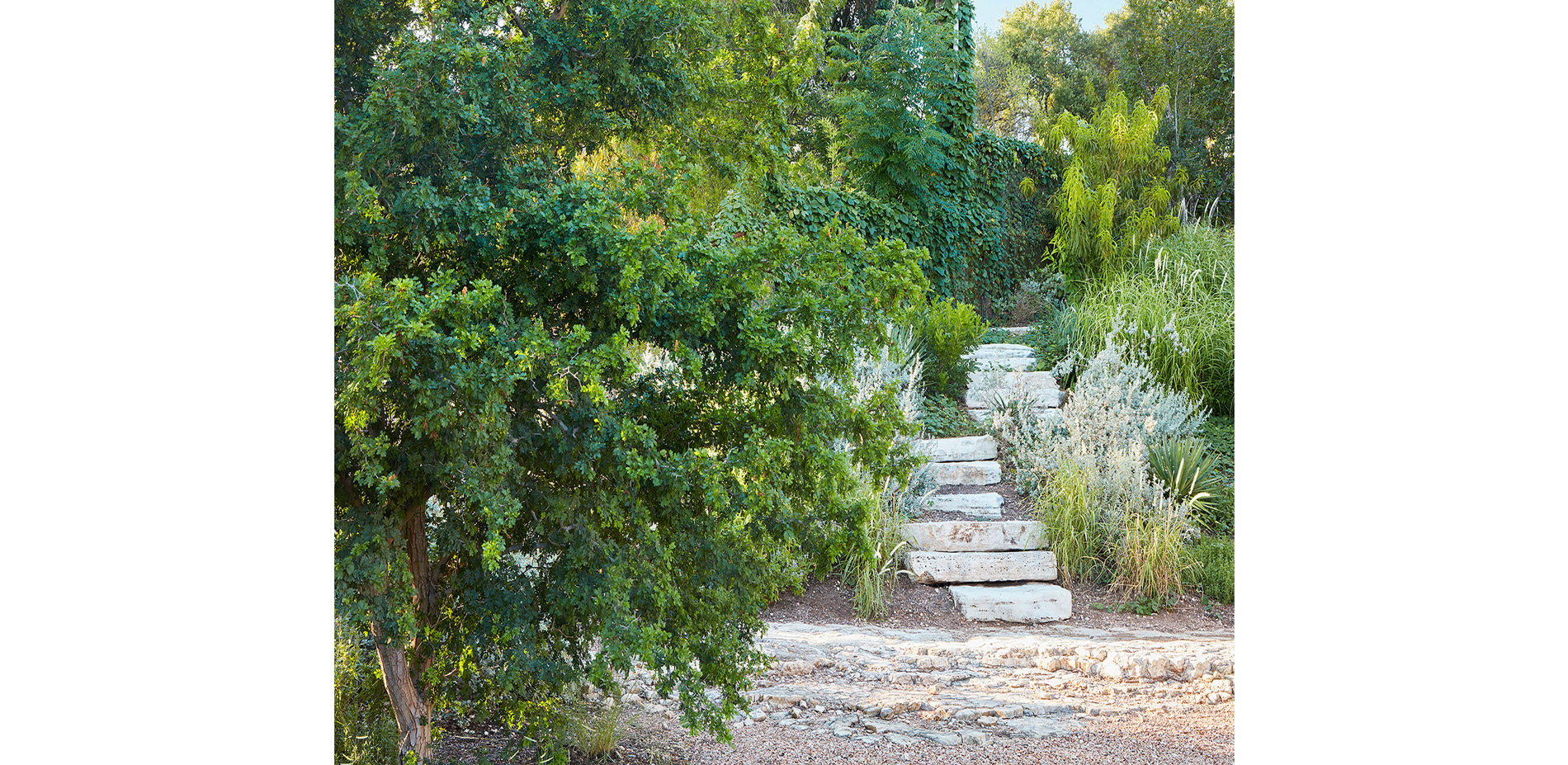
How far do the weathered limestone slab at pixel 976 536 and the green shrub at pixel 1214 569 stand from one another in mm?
795

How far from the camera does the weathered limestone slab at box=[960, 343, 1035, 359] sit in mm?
7301

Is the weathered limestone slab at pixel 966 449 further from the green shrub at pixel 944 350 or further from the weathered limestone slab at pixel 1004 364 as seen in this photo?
the weathered limestone slab at pixel 1004 364

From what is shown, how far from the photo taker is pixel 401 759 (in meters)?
2.29

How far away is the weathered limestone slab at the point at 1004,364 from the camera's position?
6.69 metres

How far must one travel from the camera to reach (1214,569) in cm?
463

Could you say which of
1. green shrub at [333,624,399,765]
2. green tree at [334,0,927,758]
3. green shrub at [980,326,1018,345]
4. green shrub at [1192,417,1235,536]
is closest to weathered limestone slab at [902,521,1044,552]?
green shrub at [1192,417,1235,536]

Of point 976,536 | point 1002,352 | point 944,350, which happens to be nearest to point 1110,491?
point 976,536
